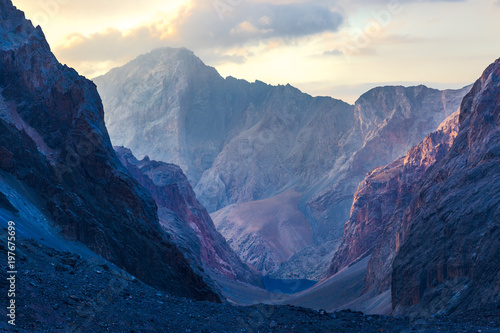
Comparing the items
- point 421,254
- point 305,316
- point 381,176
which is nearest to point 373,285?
point 421,254

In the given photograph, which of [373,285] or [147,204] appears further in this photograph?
[373,285]

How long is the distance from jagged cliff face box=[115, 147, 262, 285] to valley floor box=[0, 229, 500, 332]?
96.6 meters

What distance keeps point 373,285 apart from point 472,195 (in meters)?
50.3

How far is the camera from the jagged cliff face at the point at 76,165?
53.8 metres

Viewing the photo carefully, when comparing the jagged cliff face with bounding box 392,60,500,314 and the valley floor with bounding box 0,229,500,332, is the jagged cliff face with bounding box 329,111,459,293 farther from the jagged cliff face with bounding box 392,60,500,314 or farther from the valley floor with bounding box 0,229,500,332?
the valley floor with bounding box 0,229,500,332

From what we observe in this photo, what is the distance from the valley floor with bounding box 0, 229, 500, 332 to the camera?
1023 inches

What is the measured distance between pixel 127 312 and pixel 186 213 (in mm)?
131253

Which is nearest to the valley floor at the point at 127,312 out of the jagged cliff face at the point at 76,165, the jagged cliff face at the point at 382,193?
the jagged cliff face at the point at 76,165

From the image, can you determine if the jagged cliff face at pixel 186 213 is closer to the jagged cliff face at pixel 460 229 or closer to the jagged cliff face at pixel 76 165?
the jagged cliff face at pixel 460 229

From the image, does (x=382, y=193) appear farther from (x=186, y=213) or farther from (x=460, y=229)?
(x=460, y=229)

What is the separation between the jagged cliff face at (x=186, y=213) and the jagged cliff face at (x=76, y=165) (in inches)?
2653

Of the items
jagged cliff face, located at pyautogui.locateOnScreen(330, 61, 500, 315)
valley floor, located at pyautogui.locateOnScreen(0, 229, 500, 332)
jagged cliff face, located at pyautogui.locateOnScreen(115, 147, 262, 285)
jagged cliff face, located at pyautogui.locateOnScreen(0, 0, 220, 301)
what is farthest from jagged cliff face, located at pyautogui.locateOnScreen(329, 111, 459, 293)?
valley floor, located at pyautogui.locateOnScreen(0, 229, 500, 332)

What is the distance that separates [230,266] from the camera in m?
160

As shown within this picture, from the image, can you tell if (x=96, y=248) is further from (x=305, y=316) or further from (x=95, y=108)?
(x=305, y=316)
